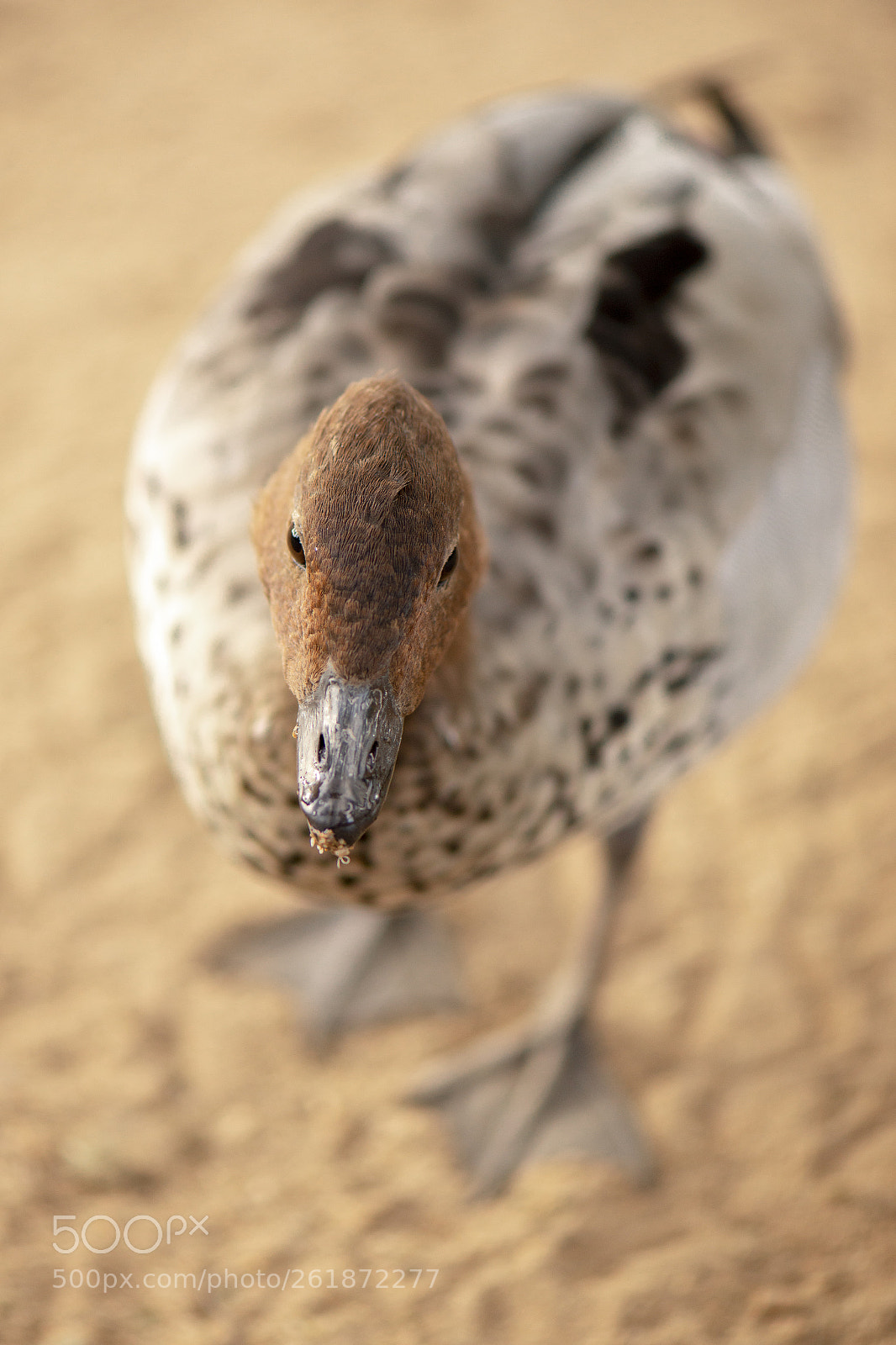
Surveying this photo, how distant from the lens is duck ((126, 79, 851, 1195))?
4.71 feet

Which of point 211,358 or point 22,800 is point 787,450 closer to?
point 211,358

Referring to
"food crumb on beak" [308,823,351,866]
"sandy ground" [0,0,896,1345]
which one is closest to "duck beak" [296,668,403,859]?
"food crumb on beak" [308,823,351,866]

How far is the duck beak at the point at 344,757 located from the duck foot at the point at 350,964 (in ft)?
4.87

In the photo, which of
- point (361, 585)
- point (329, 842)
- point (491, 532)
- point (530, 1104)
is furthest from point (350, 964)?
point (361, 585)

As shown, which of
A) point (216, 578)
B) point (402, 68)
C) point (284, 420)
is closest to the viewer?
point (216, 578)

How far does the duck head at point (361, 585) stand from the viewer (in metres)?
1.34

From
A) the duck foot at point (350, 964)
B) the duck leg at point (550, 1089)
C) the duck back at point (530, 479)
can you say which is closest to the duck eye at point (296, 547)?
the duck back at point (530, 479)

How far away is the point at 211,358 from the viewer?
230 centimetres

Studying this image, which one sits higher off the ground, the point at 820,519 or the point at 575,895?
the point at 820,519

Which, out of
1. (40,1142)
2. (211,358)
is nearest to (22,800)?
(40,1142)

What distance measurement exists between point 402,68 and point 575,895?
4.66 m

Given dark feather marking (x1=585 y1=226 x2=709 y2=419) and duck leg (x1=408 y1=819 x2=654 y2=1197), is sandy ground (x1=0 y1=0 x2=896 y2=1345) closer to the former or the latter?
duck leg (x1=408 y1=819 x2=654 y2=1197)

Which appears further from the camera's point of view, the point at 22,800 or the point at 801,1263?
the point at 22,800

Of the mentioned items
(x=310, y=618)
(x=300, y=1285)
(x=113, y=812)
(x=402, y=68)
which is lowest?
(x=300, y=1285)
